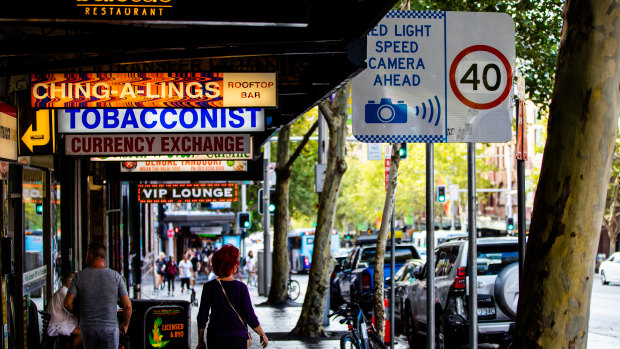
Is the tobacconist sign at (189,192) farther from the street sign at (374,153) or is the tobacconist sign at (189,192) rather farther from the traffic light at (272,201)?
the street sign at (374,153)

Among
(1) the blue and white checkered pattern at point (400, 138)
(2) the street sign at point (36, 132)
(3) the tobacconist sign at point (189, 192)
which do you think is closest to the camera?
(1) the blue and white checkered pattern at point (400, 138)

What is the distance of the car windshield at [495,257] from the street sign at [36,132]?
21.0ft

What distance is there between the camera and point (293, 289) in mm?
28734

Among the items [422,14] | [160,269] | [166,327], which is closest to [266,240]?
[160,269]

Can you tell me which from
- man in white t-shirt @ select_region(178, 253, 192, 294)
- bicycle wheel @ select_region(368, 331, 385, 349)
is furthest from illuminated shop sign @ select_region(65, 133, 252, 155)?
man in white t-shirt @ select_region(178, 253, 192, 294)

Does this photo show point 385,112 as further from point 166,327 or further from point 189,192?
point 189,192

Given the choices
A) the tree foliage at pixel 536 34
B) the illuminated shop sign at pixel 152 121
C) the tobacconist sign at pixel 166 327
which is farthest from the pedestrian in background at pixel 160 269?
the illuminated shop sign at pixel 152 121

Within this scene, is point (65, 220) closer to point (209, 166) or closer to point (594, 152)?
point (209, 166)

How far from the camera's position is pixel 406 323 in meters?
16.8

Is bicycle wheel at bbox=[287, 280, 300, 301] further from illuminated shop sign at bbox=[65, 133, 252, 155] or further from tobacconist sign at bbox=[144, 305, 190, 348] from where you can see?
illuminated shop sign at bbox=[65, 133, 252, 155]

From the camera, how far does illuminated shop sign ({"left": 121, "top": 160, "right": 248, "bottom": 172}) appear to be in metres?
17.8

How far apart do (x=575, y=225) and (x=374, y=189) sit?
70.8 m

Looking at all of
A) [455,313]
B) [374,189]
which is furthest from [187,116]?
[374,189]

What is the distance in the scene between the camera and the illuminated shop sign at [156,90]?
343 inches
